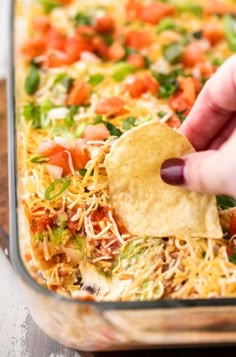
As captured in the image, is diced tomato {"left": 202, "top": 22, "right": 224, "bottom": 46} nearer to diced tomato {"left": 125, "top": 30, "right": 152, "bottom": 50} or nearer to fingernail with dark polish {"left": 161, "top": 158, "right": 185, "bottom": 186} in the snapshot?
diced tomato {"left": 125, "top": 30, "right": 152, "bottom": 50}

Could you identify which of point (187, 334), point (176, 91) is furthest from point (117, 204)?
point (176, 91)

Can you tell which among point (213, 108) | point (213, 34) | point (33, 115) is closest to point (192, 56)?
point (213, 34)

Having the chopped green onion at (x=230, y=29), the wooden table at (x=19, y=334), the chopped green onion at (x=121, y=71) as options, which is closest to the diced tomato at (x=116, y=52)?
the chopped green onion at (x=121, y=71)

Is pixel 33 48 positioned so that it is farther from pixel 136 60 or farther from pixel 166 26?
pixel 166 26

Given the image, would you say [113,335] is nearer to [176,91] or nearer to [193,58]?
[176,91]

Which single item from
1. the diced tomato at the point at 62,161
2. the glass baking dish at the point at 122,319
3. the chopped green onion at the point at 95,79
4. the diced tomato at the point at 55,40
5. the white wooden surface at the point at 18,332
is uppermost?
the diced tomato at the point at 55,40

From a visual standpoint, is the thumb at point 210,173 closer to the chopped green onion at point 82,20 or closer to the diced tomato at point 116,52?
the diced tomato at point 116,52
